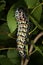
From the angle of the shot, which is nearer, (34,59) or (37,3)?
(37,3)

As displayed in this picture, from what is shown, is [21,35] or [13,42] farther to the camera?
[13,42]

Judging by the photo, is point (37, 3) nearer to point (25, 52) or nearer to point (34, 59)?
point (25, 52)

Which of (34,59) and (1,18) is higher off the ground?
(1,18)

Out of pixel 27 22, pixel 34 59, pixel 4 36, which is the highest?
pixel 27 22

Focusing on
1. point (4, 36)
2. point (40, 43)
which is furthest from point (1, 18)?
point (40, 43)

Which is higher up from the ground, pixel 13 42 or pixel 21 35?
pixel 21 35

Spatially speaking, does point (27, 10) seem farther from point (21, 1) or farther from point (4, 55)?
point (4, 55)
